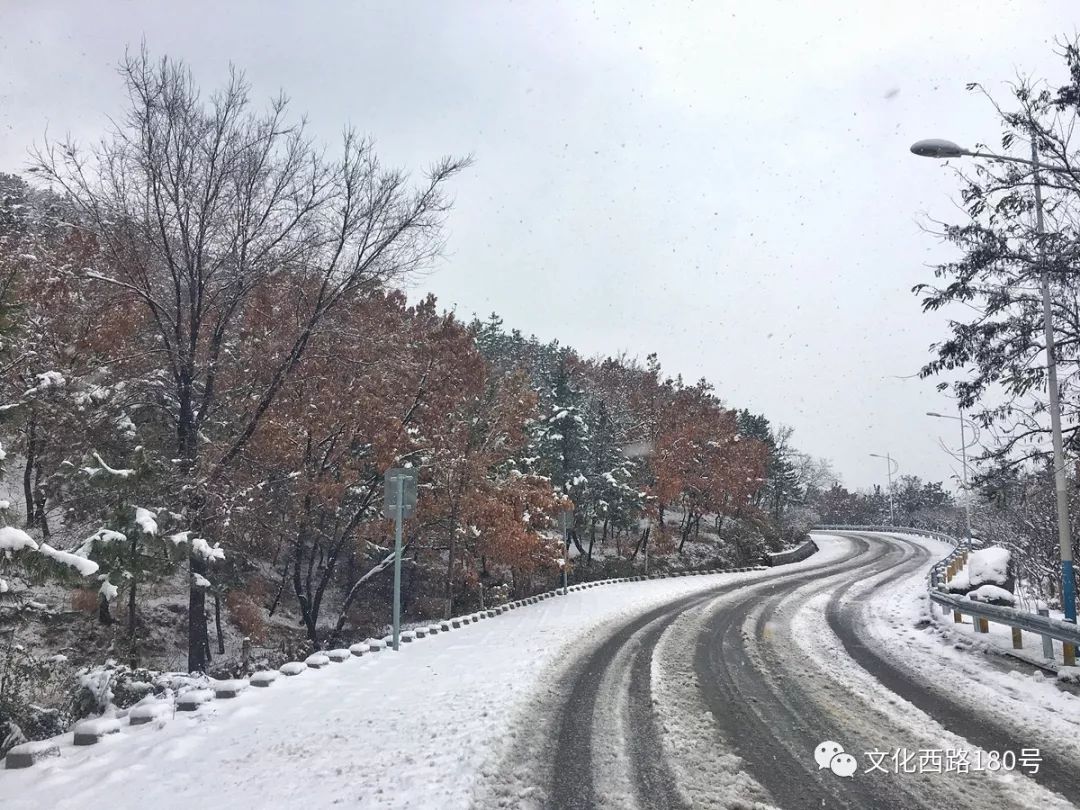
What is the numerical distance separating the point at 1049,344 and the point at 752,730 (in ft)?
26.2

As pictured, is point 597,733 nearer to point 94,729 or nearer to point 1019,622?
point 94,729

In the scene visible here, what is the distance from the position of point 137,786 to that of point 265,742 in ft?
4.13

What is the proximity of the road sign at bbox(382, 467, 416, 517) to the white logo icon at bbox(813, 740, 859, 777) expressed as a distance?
7.55 metres

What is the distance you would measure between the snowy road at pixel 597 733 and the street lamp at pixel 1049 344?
198 centimetres

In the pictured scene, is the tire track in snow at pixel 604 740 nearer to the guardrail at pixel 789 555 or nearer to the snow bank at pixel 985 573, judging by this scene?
the snow bank at pixel 985 573

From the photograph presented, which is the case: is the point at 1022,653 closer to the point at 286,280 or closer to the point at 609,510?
the point at 286,280

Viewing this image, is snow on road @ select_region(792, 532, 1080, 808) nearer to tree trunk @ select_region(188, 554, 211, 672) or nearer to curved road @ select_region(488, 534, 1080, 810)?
curved road @ select_region(488, 534, 1080, 810)

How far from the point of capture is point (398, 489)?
11.7 m

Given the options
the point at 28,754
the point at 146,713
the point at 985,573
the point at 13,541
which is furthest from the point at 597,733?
the point at 985,573

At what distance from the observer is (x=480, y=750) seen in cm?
618

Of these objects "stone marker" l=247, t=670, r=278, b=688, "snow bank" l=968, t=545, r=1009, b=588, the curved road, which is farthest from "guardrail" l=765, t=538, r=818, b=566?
"stone marker" l=247, t=670, r=278, b=688

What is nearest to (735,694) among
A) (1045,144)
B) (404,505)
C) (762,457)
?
(404,505)

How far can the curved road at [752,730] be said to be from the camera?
5184 mm

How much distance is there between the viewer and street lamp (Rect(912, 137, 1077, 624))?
9008mm
